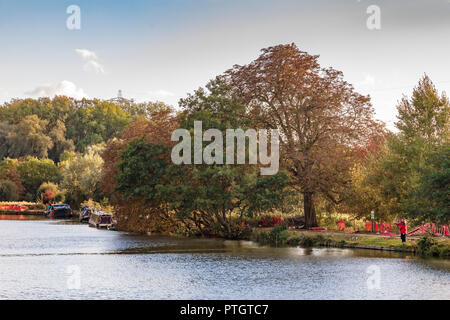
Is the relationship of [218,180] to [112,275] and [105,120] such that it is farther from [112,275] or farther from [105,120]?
[105,120]

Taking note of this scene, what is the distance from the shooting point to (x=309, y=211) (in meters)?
47.8

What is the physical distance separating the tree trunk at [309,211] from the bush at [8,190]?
6751 cm

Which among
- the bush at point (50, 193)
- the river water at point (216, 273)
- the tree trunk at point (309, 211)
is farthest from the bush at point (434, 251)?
the bush at point (50, 193)

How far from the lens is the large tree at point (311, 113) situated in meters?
45.3

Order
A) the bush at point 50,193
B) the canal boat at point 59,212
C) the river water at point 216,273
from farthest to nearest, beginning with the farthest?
the bush at point 50,193 < the canal boat at point 59,212 < the river water at point 216,273

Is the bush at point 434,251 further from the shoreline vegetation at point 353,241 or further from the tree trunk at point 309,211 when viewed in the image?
the tree trunk at point 309,211

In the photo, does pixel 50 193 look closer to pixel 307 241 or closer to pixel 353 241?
pixel 307 241

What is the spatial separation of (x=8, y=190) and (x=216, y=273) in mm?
82072

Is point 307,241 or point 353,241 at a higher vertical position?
point 353,241

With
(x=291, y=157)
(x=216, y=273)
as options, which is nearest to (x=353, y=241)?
(x=291, y=157)
